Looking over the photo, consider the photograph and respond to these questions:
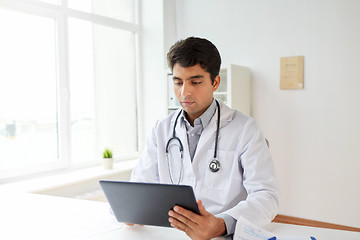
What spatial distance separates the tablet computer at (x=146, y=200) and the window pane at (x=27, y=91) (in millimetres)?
1857

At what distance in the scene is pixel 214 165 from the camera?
152 cm

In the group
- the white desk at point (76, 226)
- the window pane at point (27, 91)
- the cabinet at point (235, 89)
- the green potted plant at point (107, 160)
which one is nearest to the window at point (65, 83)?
the window pane at point (27, 91)

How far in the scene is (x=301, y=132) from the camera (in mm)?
3342

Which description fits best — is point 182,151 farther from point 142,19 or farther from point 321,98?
point 142,19

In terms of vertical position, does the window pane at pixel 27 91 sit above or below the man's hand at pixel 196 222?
above

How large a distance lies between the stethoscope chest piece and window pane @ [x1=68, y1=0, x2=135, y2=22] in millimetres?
2419

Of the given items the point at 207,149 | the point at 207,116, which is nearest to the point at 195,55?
the point at 207,116

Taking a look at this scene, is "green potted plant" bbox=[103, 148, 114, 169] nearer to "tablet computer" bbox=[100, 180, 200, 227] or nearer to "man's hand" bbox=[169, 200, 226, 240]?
"tablet computer" bbox=[100, 180, 200, 227]

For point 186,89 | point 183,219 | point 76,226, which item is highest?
point 186,89

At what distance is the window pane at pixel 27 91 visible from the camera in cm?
278

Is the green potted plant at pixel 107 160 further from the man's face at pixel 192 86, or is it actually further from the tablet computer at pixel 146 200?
the tablet computer at pixel 146 200

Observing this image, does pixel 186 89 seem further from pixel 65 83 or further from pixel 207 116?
pixel 65 83

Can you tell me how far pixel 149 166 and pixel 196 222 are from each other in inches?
22.8

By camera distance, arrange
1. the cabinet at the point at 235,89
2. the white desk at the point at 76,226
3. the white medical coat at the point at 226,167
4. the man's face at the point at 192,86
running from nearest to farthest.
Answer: the white desk at the point at 76,226 → the white medical coat at the point at 226,167 → the man's face at the point at 192,86 → the cabinet at the point at 235,89
